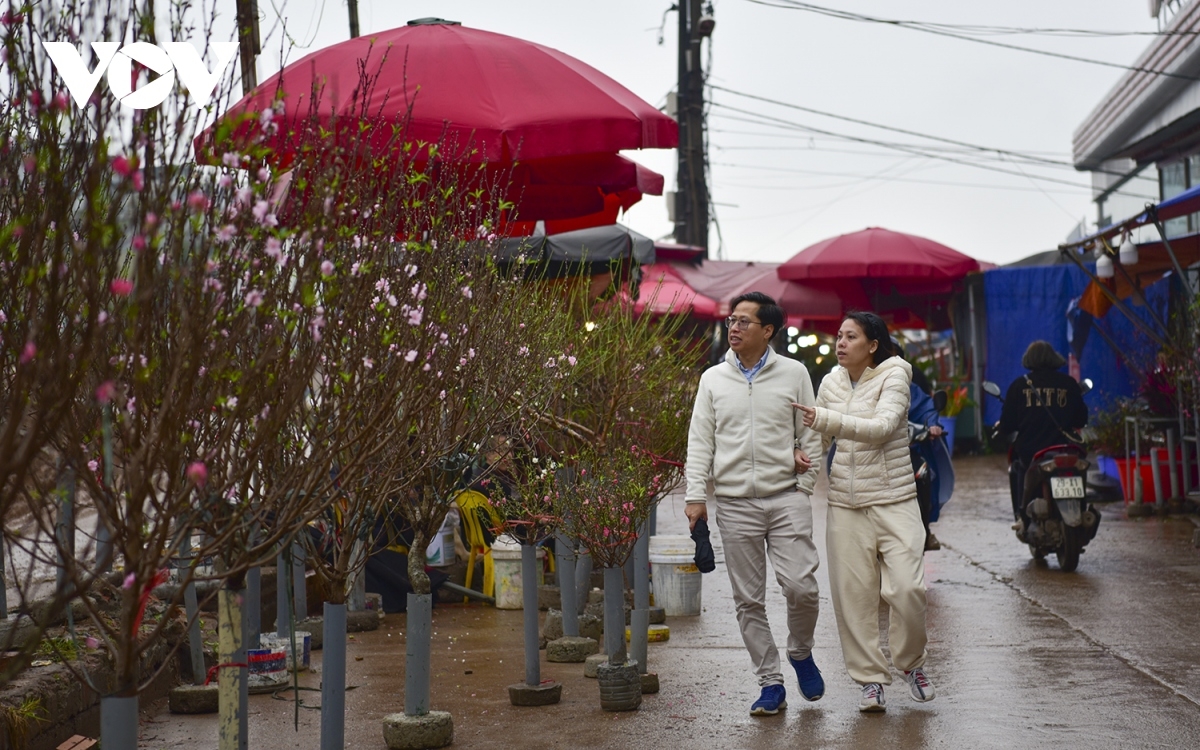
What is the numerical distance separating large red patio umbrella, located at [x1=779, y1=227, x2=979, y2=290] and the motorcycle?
30.2 feet

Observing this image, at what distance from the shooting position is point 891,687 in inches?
284

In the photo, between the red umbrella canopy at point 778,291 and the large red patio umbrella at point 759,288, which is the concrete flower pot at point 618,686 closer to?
the large red patio umbrella at point 759,288

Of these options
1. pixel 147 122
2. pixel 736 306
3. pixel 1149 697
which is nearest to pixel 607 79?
pixel 736 306

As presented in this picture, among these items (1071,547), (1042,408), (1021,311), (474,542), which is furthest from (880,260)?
(474,542)

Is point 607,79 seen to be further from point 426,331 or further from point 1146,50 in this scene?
point 1146,50

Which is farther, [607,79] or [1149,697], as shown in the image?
[607,79]

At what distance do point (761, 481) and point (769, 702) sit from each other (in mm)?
1026

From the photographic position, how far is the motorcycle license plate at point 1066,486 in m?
11.1

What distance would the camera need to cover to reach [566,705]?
22.5 ft

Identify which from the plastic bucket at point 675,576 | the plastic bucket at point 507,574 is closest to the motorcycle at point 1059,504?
the plastic bucket at point 675,576

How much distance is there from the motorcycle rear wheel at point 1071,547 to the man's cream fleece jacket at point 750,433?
16.7ft

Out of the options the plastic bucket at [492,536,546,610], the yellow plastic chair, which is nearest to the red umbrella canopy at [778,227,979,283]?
the yellow plastic chair

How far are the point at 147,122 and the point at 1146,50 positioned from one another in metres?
23.2

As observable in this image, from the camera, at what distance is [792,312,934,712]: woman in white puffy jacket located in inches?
261
